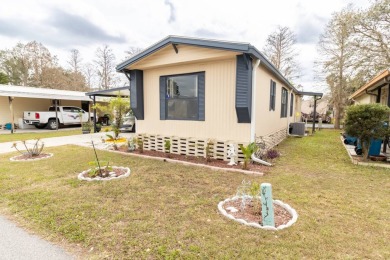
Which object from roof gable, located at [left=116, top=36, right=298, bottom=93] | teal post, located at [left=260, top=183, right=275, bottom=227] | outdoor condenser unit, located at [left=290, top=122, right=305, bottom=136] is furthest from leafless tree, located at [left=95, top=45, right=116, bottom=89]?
teal post, located at [left=260, top=183, right=275, bottom=227]

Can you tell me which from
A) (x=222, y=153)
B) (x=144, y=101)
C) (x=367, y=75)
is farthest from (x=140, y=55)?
(x=367, y=75)

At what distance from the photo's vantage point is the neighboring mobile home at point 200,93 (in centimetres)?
530

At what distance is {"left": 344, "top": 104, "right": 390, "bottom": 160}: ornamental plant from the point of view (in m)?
5.25

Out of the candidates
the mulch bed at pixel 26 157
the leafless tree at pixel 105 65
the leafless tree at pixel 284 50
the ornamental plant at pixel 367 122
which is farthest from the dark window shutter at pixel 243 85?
the leafless tree at pixel 105 65

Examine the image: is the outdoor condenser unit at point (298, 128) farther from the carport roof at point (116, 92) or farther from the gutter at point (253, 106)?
the carport roof at point (116, 92)

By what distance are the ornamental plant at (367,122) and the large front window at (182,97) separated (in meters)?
4.11

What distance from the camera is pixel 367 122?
5320 millimetres

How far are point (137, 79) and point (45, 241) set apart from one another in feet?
18.0

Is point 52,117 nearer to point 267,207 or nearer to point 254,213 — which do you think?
point 254,213

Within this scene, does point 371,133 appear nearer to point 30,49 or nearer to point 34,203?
point 34,203

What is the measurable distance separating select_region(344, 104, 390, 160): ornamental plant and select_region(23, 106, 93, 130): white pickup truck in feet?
48.9

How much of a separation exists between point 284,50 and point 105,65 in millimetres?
21076

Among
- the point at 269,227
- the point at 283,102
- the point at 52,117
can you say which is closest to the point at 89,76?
the point at 52,117

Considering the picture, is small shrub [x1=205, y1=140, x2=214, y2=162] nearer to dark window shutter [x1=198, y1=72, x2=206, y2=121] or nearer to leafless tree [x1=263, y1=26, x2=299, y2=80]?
dark window shutter [x1=198, y1=72, x2=206, y2=121]
